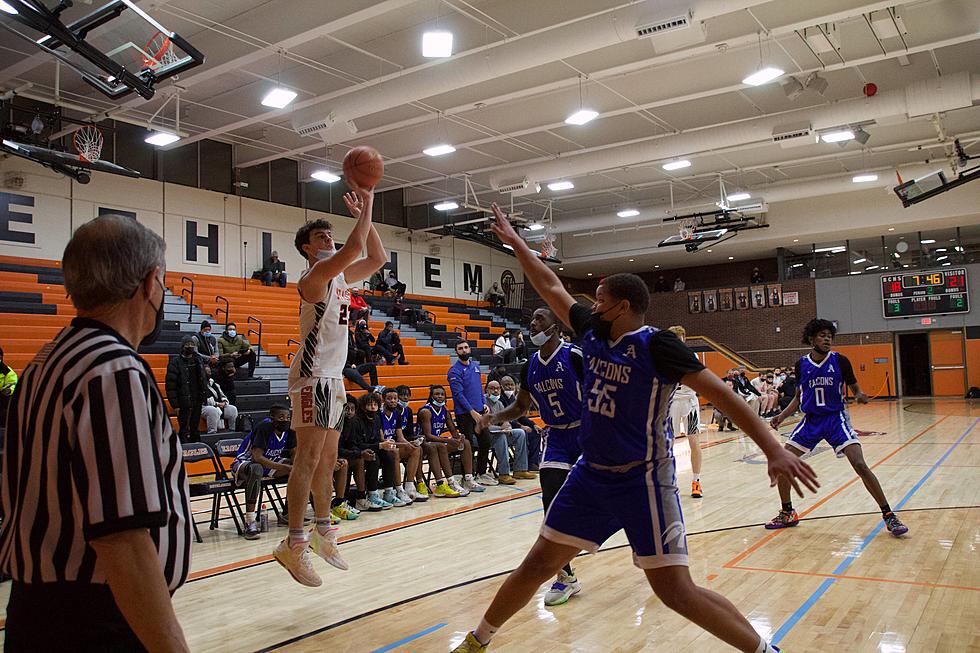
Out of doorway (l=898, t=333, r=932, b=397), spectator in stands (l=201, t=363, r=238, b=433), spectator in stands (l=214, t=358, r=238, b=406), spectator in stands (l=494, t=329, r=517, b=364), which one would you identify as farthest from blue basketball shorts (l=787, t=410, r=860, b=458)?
doorway (l=898, t=333, r=932, b=397)

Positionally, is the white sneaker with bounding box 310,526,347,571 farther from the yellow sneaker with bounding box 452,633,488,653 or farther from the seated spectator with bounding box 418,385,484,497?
the seated spectator with bounding box 418,385,484,497

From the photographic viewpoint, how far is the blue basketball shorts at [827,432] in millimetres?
6551

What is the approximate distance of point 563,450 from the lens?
494cm

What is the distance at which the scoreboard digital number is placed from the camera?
Result: 25062 millimetres

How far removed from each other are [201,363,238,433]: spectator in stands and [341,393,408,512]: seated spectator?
3437 mm

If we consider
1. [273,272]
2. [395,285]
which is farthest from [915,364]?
[273,272]

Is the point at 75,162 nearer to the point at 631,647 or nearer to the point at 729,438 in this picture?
the point at 631,647

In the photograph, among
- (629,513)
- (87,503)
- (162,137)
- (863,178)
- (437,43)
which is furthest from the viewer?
(863,178)

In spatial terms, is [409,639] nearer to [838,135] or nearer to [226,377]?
[226,377]

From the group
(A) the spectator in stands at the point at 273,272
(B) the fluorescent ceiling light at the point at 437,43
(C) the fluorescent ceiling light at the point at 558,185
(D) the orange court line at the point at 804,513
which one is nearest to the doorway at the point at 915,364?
(D) the orange court line at the point at 804,513

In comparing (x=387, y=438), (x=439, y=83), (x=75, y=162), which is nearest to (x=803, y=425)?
(x=387, y=438)

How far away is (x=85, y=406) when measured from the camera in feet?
4.60

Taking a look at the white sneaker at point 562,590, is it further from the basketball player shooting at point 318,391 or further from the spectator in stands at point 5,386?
the spectator in stands at point 5,386

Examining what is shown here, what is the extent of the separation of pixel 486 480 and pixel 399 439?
170 cm
